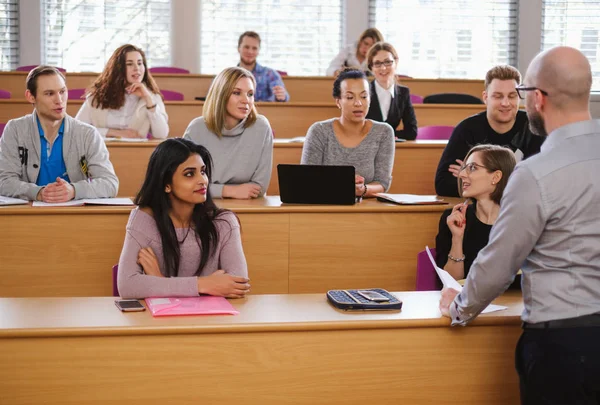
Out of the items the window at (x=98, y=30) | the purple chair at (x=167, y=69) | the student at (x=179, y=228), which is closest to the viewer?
the student at (x=179, y=228)

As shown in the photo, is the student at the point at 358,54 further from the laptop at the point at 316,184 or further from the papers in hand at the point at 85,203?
the papers in hand at the point at 85,203

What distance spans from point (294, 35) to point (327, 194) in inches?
238

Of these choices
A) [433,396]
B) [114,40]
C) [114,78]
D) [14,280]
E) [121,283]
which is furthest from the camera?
[114,40]

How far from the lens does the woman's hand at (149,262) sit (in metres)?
2.25

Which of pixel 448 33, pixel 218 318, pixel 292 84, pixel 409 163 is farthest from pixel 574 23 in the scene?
pixel 218 318

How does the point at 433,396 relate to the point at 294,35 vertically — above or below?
below

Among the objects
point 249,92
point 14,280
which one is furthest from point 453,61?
point 14,280

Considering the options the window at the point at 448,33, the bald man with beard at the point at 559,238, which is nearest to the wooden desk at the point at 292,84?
the window at the point at 448,33

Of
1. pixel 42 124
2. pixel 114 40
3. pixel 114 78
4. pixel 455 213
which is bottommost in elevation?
pixel 455 213

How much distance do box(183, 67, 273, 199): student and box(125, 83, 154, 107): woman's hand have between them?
1269 millimetres

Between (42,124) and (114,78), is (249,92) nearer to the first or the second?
(42,124)

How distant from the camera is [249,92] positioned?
3.58 metres

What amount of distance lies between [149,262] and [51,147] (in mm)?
1432

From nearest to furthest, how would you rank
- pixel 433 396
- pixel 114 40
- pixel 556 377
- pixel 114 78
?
pixel 556 377, pixel 433 396, pixel 114 78, pixel 114 40
